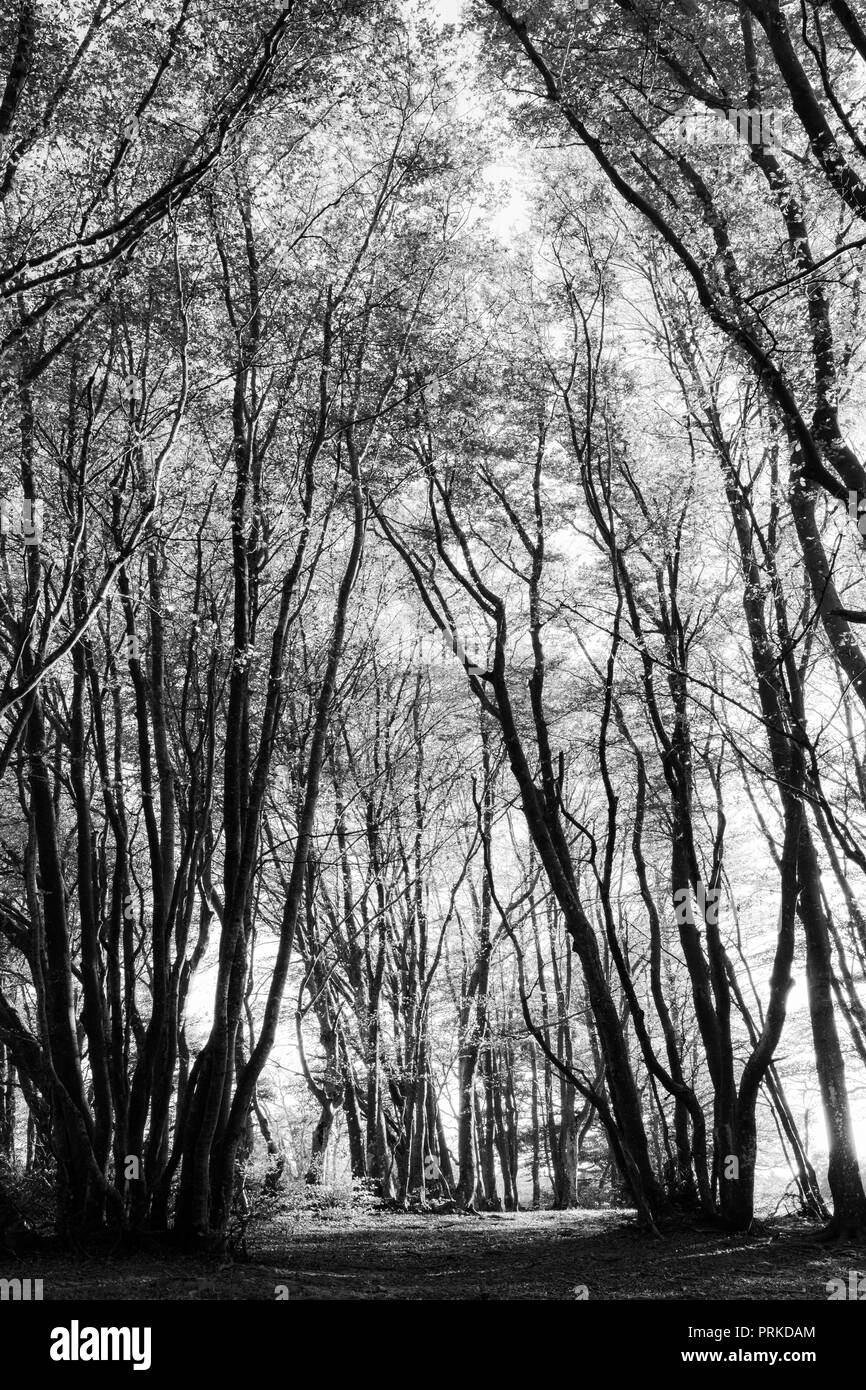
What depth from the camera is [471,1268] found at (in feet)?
21.5

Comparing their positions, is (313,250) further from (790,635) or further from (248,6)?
(790,635)

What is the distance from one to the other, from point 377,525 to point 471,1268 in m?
7.87

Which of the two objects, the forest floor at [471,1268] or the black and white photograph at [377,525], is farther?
the forest floor at [471,1268]

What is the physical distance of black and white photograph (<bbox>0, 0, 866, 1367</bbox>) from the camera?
4.32 metres

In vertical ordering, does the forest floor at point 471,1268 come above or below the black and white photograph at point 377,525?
below

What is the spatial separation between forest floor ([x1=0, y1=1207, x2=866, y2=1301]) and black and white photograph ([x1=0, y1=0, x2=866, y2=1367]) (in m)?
0.07

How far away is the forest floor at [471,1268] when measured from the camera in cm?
487

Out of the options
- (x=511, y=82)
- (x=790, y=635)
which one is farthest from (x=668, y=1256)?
(x=511, y=82)

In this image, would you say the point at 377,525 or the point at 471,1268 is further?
the point at 377,525

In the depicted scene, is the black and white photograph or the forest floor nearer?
the black and white photograph

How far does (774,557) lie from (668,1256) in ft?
17.8

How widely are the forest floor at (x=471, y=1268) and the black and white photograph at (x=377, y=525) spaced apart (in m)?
0.07

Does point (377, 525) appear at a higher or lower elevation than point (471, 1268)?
higher

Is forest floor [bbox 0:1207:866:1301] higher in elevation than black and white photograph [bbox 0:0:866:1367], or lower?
lower
